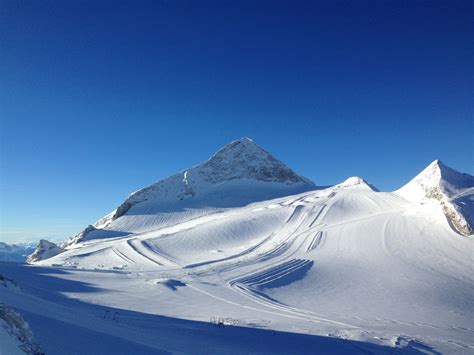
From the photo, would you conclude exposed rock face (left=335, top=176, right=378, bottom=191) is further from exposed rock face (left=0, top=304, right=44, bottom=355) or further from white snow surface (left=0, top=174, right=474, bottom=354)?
exposed rock face (left=0, top=304, right=44, bottom=355)

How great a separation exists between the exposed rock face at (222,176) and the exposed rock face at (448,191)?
20128 millimetres

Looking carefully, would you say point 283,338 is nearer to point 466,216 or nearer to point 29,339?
point 29,339

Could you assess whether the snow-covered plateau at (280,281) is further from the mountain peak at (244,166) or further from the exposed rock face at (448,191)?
the mountain peak at (244,166)

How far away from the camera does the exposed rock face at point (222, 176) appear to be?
46.5 meters

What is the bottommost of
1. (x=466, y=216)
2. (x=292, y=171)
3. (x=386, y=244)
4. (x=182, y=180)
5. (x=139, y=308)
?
(x=139, y=308)

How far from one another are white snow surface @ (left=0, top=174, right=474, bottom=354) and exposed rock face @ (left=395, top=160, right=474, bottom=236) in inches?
22.8

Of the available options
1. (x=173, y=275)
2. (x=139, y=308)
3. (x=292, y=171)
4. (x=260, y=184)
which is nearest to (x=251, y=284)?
(x=173, y=275)

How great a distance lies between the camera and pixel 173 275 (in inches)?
749

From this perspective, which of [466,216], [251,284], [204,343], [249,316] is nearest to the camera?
[204,343]

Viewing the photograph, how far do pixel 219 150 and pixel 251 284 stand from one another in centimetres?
4080

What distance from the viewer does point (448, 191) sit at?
25219 millimetres

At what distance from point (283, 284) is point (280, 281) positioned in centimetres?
39

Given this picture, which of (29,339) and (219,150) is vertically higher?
(219,150)

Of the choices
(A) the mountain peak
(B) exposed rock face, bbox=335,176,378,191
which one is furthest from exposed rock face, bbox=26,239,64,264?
(B) exposed rock face, bbox=335,176,378,191
